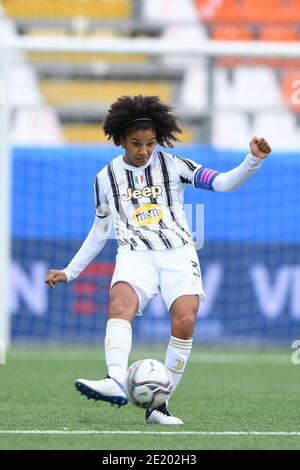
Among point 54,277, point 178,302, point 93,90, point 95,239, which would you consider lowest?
point 178,302

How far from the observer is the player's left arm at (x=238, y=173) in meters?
5.73

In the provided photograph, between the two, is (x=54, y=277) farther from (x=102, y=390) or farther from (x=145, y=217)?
(x=102, y=390)

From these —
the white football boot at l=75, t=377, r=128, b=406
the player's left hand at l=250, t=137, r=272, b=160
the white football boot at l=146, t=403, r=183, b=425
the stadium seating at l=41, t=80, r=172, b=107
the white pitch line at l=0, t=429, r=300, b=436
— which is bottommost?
the white pitch line at l=0, t=429, r=300, b=436

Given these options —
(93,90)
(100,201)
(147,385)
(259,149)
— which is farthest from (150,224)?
(93,90)

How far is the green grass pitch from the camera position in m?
5.06

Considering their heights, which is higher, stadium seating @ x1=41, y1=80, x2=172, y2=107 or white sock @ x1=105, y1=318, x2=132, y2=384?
stadium seating @ x1=41, y1=80, x2=172, y2=107

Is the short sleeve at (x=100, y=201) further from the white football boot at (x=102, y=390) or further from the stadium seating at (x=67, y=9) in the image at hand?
the stadium seating at (x=67, y=9)

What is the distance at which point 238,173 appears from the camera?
5.87 meters

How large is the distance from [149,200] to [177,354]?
2.84ft

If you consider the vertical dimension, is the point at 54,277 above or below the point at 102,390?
above

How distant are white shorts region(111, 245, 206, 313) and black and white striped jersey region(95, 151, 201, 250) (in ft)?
0.16

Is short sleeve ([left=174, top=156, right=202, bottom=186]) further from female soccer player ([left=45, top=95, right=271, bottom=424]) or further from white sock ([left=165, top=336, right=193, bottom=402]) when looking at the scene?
white sock ([left=165, top=336, right=193, bottom=402])

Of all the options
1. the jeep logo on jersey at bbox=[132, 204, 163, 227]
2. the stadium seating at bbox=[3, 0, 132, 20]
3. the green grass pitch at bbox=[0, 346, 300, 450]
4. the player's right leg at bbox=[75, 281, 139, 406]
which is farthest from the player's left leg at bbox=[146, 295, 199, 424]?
the stadium seating at bbox=[3, 0, 132, 20]
